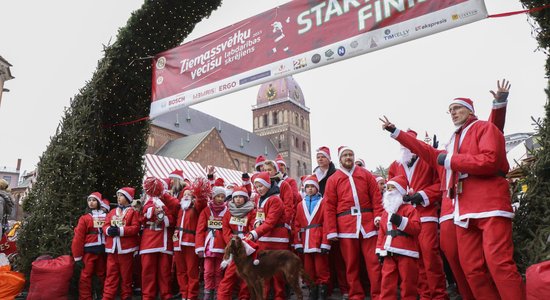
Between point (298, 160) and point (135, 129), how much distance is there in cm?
7867

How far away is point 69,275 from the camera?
21.1 feet

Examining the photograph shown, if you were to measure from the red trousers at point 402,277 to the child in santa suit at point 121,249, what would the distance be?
4065 millimetres

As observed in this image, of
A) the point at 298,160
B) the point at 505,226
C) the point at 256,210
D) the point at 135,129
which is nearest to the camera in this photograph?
the point at 505,226

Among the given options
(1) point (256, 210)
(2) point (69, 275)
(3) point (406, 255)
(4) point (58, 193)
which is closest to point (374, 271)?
(3) point (406, 255)

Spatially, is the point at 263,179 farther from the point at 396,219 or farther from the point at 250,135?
the point at 250,135

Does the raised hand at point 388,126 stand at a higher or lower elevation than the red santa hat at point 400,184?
higher

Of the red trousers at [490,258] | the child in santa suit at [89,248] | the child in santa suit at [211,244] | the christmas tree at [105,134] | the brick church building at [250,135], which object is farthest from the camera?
the brick church building at [250,135]

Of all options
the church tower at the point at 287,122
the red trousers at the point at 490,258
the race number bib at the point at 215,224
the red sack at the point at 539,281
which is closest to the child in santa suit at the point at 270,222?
the race number bib at the point at 215,224

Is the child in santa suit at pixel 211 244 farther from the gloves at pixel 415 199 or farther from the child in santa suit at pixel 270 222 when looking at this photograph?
the gloves at pixel 415 199

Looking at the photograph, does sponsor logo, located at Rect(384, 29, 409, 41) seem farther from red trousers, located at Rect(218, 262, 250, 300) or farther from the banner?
red trousers, located at Rect(218, 262, 250, 300)

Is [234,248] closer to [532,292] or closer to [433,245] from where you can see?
[433,245]

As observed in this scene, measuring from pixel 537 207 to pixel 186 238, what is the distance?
472 cm

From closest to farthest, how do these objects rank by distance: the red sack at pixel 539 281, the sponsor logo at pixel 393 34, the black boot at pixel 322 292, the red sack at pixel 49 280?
1. the red sack at pixel 539 281
2. the black boot at pixel 322 292
3. the sponsor logo at pixel 393 34
4. the red sack at pixel 49 280

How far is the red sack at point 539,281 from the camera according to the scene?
10.2ft
